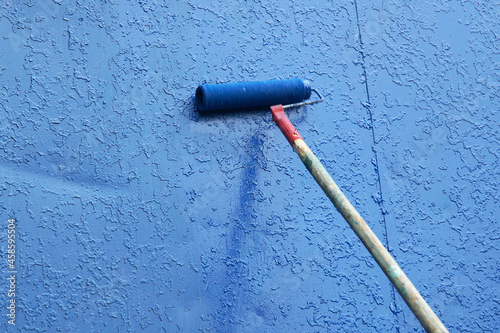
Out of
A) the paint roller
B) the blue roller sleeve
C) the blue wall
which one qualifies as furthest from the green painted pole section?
the blue wall

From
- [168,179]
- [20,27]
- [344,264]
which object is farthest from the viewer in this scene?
[344,264]

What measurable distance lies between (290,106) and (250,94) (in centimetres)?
24

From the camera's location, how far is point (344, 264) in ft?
9.02

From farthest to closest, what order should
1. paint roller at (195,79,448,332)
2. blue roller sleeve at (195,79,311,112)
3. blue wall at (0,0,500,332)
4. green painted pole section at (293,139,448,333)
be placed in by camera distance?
blue roller sleeve at (195,79,311,112) → blue wall at (0,0,500,332) → paint roller at (195,79,448,332) → green painted pole section at (293,139,448,333)

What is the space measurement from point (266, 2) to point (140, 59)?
0.78m

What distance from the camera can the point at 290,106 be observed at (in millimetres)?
2631

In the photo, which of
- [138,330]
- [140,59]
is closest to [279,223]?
[138,330]

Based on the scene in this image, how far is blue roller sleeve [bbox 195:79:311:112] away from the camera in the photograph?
2.48 metres

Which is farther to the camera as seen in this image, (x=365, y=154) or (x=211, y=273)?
(x=365, y=154)

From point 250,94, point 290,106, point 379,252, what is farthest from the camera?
point 290,106

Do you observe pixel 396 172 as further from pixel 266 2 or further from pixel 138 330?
pixel 138 330

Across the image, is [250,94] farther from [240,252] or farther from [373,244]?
[373,244]

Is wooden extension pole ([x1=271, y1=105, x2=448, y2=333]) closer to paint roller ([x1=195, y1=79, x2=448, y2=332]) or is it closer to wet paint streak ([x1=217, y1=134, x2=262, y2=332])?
paint roller ([x1=195, y1=79, x2=448, y2=332])

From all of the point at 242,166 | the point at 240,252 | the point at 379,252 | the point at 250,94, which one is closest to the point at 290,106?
the point at 250,94
